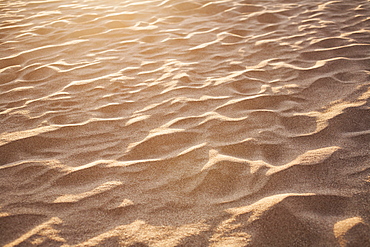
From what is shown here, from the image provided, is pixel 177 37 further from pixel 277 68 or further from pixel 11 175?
pixel 11 175

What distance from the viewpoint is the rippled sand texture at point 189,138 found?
1.16 metres

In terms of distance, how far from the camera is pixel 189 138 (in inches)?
66.7

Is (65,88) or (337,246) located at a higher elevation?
(65,88)

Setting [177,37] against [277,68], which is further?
[177,37]

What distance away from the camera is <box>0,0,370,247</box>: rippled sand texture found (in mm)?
1159

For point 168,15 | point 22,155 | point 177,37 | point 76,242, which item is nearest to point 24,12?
point 168,15

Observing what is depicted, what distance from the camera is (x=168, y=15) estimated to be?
4246 mm

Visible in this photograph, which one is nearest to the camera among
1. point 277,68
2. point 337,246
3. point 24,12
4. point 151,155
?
point 337,246

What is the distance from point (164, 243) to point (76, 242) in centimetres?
39

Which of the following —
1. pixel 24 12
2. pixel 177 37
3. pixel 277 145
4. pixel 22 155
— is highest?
pixel 24 12

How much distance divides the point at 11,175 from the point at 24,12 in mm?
4512

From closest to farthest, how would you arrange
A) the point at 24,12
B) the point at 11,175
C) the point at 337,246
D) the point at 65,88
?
the point at 337,246, the point at 11,175, the point at 65,88, the point at 24,12

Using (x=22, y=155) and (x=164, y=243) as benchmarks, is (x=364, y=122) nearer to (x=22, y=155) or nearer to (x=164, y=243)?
(x=164, y=243)

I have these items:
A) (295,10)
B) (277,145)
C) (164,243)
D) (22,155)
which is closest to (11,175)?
(22,155)
